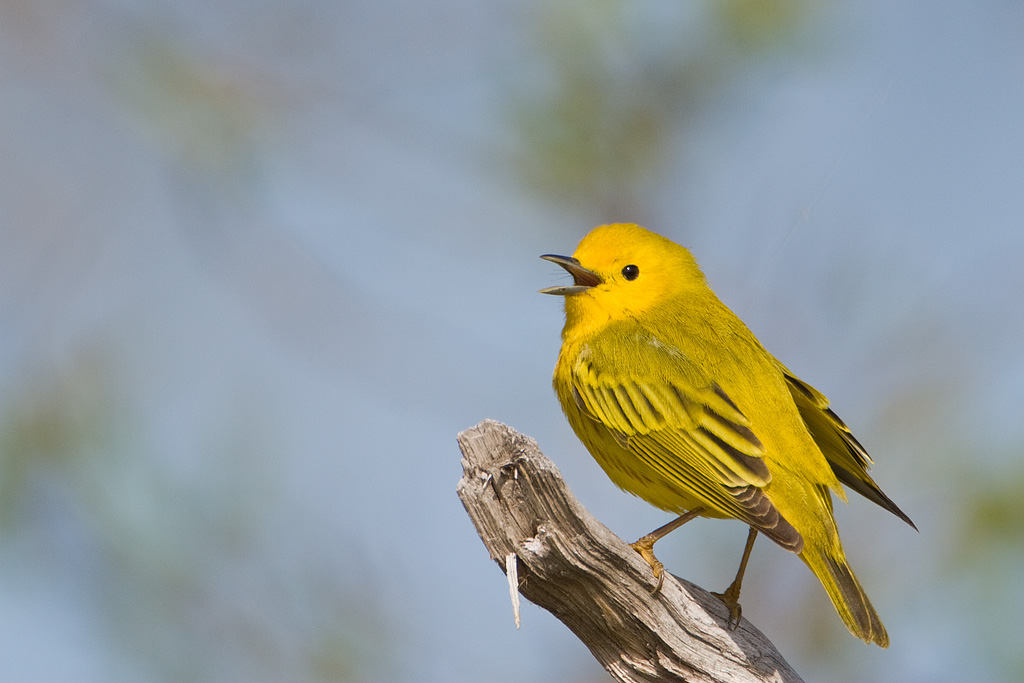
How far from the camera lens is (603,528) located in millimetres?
3480

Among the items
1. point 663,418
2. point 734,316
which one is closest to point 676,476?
point 663,418

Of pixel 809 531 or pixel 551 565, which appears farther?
pixel 809 531

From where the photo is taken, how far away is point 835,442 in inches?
184

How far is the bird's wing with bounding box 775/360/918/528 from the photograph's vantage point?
15.1ft

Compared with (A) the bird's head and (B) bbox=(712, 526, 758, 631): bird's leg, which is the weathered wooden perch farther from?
(A) the bird's head

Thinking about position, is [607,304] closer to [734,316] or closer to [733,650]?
[734,316]

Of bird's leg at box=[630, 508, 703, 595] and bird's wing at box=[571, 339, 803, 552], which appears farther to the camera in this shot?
bird's wing at box=[571, 339, 803, 552]

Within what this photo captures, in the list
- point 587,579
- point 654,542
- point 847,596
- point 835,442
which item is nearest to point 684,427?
point 654,542

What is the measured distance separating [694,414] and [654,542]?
628 millimetres

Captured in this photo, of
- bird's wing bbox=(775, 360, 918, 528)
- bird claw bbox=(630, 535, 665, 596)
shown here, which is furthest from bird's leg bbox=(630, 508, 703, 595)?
bird's wing bbox=(775, 360, 918, 528)

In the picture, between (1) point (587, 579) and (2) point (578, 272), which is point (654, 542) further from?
(2) point (578, 272)

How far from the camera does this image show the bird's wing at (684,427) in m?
4.03

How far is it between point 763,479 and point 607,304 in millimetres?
1342

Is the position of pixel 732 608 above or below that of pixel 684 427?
below
